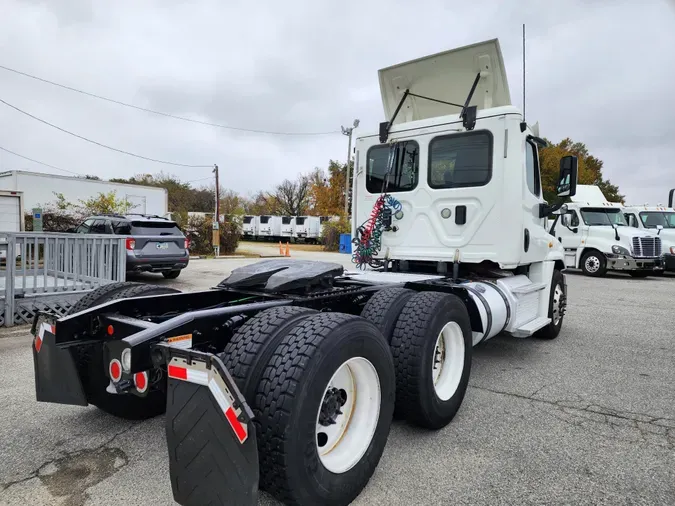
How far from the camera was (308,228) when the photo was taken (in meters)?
38.9

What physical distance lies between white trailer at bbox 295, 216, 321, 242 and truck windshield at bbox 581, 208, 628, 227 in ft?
84.2

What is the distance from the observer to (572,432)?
311 centimetres

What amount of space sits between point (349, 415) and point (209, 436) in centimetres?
94

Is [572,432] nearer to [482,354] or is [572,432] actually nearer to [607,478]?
[607,478]

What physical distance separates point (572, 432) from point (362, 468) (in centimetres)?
175

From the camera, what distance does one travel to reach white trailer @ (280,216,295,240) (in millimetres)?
39719

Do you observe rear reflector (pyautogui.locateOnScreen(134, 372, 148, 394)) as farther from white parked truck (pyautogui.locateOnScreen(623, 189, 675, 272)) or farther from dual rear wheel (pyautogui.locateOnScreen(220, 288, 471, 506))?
white parked truck (pyautogui.locateOnScreen(623, 189, 675, 272))

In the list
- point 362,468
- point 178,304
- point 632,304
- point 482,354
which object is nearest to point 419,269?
point 482,354

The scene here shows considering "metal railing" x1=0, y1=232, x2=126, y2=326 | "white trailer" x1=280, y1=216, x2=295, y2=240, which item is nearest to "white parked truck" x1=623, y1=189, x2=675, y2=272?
"metal railing" x1=0, y1=232, x2=126, y2=326

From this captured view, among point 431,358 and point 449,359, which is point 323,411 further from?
point 449,359

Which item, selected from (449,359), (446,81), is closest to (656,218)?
(446,81)

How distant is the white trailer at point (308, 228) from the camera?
38.7 meters

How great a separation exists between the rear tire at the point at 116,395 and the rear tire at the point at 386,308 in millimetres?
1393

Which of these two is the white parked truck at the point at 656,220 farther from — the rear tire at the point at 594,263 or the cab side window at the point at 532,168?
the cab side window at the point at 532,168
